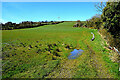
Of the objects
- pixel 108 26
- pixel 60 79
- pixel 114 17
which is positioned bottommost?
pixel 60 79

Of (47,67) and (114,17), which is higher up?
(114,17)

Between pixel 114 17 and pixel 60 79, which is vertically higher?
pixel 114 17

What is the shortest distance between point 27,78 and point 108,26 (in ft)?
43.9

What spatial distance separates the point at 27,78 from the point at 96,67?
A: 4.67 metres

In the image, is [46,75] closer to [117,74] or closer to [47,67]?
[47,67]

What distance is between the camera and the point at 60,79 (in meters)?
4.50

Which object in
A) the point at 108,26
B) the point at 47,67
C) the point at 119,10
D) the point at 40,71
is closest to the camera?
the point at 40,71

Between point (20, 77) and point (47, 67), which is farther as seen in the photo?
point (47, 67)

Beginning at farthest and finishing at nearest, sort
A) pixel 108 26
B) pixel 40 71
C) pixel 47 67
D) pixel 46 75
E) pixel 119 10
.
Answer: pixel 108 26, pixel 119 10, pixel 47 67, pixel 40 71, pixel 46 75

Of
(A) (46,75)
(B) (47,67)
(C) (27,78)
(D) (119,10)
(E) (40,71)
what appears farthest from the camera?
(D) (119,10)

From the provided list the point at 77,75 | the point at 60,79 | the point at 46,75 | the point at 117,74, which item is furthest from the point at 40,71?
the point at 117,74

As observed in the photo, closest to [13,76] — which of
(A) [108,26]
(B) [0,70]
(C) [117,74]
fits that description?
(B) [0,70]

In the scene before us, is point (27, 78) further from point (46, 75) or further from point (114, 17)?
point (114, 17)

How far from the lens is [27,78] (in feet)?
14.7
